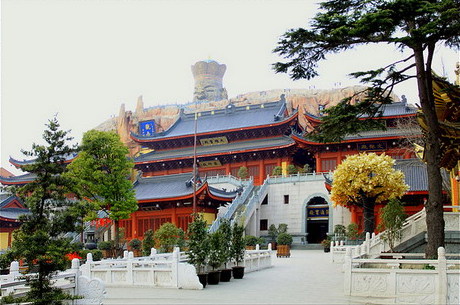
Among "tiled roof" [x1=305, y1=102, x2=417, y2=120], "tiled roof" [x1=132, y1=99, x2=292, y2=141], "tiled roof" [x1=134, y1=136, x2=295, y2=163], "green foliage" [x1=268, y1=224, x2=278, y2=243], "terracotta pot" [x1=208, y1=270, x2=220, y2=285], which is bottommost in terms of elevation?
"terracotta pot" [x1=208, y1=270, x2=220, y2=285]

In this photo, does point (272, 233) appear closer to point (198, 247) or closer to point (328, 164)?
point (328, 164)

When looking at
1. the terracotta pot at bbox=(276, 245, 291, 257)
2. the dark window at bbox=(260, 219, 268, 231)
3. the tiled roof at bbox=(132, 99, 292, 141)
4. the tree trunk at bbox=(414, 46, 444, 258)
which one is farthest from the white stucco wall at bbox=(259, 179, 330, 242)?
the tree trunk at bbox=(414, 46, 444, 258)

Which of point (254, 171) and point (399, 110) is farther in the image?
point (254, 171)

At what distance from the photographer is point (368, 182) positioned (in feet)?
79.8

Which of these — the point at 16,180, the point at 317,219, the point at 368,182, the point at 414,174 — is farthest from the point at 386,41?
the point at 16,180

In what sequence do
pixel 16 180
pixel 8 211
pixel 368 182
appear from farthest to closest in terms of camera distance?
pixel 16 180 → pixel 8 211 → pixel 368 182

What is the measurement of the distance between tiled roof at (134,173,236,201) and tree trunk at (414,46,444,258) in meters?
22.3

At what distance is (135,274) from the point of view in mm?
16156

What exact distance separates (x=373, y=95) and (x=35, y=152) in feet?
28.5

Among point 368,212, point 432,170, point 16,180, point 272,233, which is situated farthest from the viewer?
point 16,180

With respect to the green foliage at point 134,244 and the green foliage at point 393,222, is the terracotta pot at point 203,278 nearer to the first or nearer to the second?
the green foliage at point 393,222

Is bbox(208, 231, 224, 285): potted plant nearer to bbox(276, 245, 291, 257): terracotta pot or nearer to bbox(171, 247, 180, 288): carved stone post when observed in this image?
bbox(171, 247, 180, 288): carved stone post

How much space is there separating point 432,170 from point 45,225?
30.7 ft

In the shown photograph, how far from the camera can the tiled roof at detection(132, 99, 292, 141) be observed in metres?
49.3
